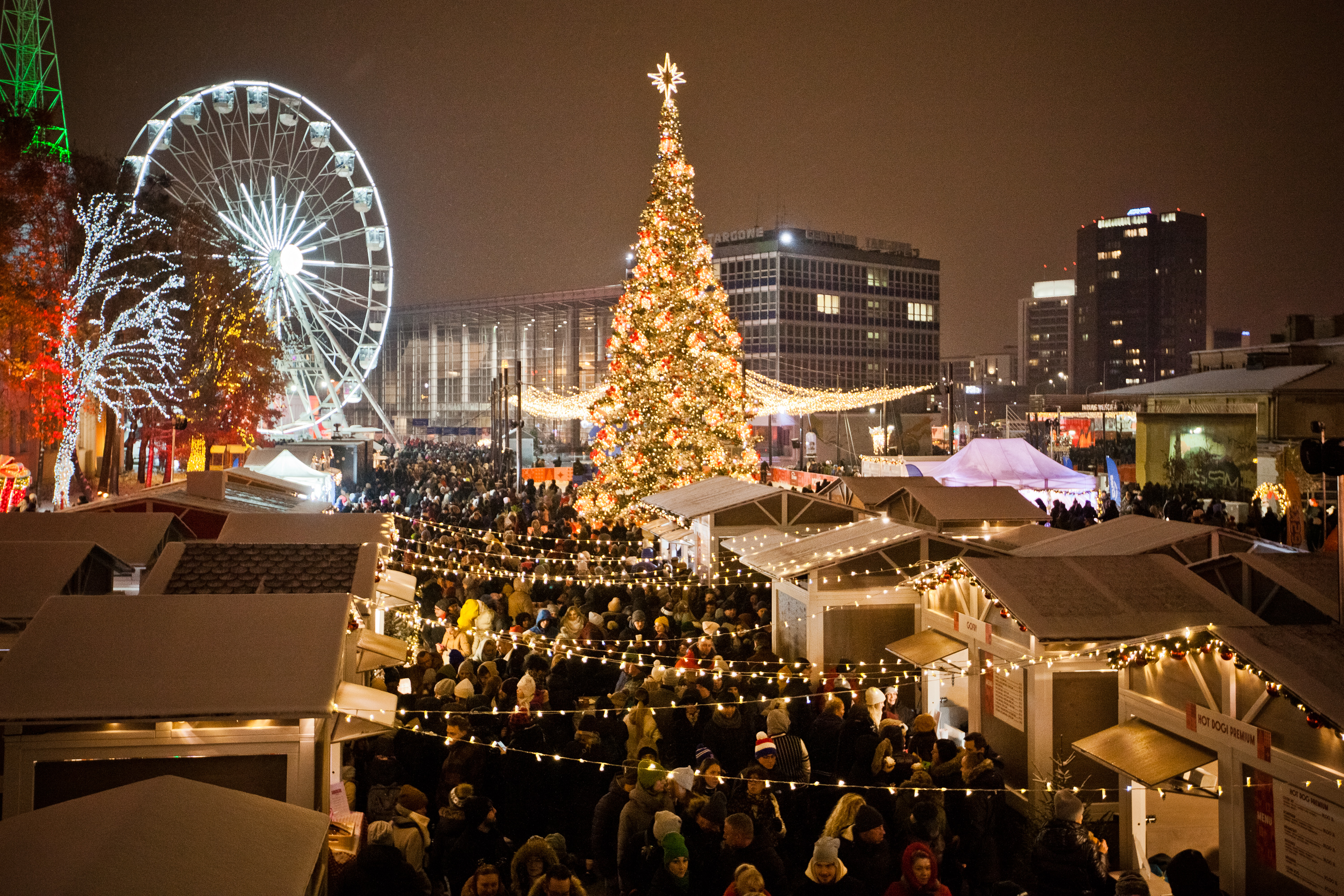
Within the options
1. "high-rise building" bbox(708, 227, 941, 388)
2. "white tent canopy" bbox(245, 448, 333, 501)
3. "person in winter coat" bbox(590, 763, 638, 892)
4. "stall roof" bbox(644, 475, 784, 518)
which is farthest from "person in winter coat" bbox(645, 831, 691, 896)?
"high-rise building" bbox(708, 227, 941, 388)

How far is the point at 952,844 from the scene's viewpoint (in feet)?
22.4

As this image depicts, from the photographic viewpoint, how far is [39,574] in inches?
345

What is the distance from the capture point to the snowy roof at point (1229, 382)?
3009 centimetres

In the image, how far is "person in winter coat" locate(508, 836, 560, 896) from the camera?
5.70 meters

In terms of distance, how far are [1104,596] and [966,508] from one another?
7013 millimetres

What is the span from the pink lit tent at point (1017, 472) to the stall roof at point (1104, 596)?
46.2 ft

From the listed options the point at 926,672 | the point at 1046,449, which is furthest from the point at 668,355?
the point at 1046,449

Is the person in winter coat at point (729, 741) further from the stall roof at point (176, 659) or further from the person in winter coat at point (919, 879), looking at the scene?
the stall roof at point (176, 659)

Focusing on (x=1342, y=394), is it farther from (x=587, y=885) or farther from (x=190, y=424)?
(x=190, y=424)

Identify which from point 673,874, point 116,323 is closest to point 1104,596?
point 673,874

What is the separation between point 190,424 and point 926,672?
30003 mm

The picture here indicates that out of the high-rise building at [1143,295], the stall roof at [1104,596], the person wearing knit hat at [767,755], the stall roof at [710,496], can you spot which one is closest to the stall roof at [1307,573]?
the stall roof at [1104,596]

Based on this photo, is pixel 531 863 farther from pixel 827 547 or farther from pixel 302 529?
pixel 302 529

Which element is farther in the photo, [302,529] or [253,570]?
[302,529]
